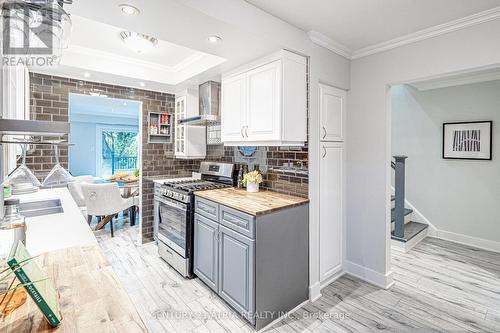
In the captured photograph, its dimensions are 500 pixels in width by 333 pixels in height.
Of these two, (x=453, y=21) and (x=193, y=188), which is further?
(x=193, y=188)

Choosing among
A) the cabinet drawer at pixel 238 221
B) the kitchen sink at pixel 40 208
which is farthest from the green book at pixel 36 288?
the kitchen sink at pixel 40 208

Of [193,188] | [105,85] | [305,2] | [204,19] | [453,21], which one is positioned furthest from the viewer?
[105,85]

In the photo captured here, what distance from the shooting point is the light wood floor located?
2.12 meters

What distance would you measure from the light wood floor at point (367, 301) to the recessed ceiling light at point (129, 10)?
2.22 metres

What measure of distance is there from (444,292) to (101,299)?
318 cm

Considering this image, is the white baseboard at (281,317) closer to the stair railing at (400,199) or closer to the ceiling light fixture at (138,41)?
the stair railing at (400,199)

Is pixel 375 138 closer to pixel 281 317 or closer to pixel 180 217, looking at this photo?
pixel 281 317

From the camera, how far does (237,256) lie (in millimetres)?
2180

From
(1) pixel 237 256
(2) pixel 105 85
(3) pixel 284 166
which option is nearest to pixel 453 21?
(3) pixel 284 166

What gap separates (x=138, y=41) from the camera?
2.54 m

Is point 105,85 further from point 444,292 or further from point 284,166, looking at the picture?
point 444,292

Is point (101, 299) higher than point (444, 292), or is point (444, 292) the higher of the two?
point (101, 299)

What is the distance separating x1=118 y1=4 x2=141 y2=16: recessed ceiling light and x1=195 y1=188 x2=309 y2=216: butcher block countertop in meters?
1.60

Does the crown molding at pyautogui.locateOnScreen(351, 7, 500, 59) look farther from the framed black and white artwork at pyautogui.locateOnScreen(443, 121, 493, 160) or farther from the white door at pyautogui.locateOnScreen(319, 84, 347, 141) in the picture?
the framed black and white artwork at pyautogui.locateOnScreen(443, 121, 493, 160)
